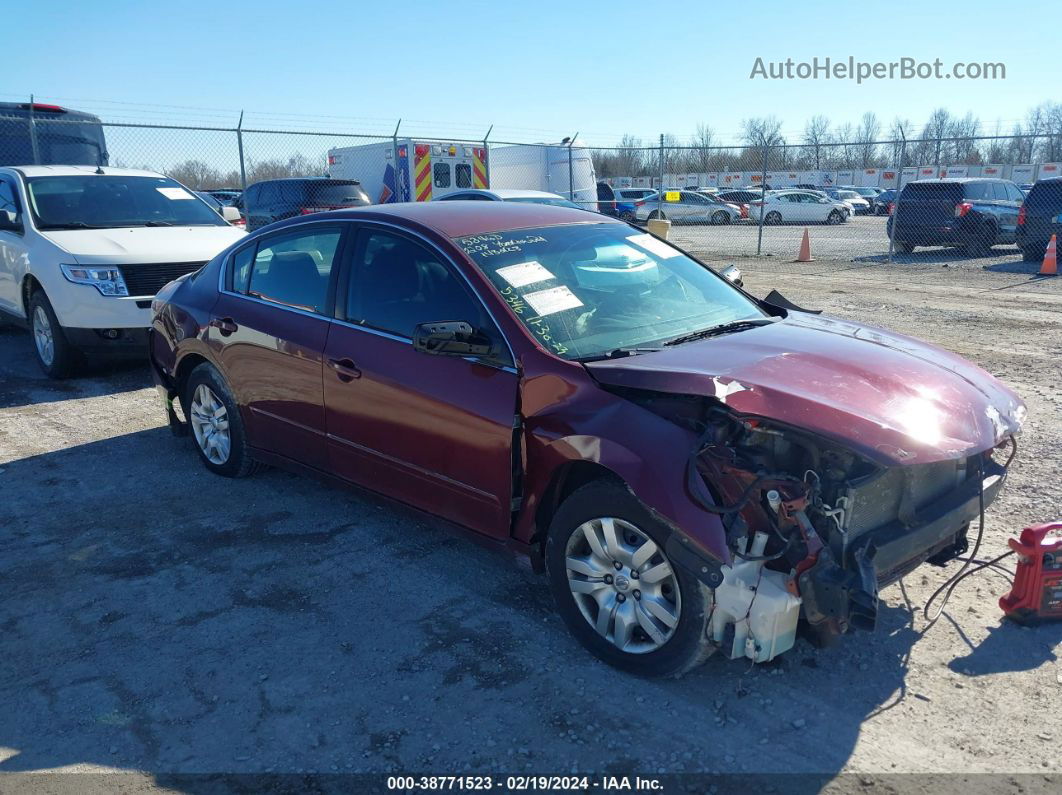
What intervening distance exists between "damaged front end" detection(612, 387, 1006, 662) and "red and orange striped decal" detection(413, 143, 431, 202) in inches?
640

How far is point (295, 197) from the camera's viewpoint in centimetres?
1525

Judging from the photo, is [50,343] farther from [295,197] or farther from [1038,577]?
[295,197]

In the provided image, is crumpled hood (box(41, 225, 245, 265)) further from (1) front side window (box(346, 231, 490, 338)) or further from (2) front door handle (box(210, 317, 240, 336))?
(1) front side window (box(346, 231, 490, 338))

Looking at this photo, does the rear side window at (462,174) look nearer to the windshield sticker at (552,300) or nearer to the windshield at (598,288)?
the windshield at (598,288)

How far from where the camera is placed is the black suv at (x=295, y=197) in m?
15.1

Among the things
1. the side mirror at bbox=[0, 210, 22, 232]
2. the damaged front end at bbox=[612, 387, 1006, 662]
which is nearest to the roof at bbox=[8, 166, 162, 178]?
the side mirror at bbox=[0, 210, 22, 232]

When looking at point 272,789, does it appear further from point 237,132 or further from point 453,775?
point 237,132

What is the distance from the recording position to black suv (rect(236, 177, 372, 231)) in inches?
596

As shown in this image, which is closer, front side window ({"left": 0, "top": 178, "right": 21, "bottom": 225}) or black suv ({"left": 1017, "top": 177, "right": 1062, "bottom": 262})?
front side window ({"left": 0, "top": 178, "right": 21, "bottom": 225})

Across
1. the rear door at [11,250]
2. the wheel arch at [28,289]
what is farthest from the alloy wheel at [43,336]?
the rear door at [11,250]

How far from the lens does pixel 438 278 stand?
392 centimetres

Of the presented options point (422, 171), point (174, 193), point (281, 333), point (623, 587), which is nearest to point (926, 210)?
point (422, 171)

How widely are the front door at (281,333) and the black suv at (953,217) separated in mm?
16087

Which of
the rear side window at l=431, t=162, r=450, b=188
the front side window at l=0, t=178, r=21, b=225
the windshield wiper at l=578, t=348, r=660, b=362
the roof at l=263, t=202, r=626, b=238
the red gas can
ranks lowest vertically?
the red gas can
